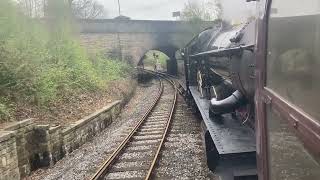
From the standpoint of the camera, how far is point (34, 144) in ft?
33.4

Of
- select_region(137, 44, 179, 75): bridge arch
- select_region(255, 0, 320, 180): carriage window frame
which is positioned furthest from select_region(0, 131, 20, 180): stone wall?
select_region(137, 44, 179, 75): bridge arch

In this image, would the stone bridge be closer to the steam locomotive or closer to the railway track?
the railway track

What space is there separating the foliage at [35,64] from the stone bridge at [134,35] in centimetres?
1771

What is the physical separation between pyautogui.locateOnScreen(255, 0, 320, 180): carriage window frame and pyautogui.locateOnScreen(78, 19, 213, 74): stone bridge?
34.3 metres

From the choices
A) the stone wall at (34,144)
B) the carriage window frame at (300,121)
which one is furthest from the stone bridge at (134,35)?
the carriage window frame at (300,121)

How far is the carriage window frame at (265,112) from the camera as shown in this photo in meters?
1.93

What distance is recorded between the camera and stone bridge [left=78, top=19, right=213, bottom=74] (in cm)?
3797

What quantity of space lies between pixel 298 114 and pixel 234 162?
3030 millimetres

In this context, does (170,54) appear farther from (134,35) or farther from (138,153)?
(138,153)

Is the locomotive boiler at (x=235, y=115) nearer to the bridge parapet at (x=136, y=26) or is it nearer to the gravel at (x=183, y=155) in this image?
the gravel at (x=183, y=155)

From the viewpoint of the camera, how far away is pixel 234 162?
5.02 meters

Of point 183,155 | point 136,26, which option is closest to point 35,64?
point 183,155

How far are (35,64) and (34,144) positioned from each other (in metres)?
3.88

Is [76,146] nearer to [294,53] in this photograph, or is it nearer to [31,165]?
[31,165]
